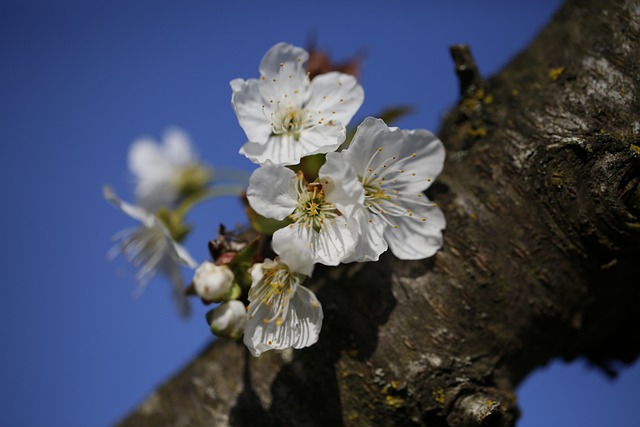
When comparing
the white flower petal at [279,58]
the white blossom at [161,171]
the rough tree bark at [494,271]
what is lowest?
the rough tree bark at [494,271]

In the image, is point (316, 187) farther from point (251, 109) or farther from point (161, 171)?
point (161, 171)

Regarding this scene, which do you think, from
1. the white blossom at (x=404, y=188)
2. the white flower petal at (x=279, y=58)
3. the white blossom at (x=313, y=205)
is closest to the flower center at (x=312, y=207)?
the white blossom at (x=313, y=205)

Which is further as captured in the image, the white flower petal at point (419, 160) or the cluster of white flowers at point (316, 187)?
the white flower petal at point (419, 160)

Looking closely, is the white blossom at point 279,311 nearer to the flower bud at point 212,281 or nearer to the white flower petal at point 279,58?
the flower bud at point 212,281

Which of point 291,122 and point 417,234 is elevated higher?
point 291,122

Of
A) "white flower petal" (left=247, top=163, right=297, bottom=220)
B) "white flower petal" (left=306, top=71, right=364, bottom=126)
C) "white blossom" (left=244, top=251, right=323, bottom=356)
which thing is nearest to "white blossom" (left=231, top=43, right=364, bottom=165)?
→ "white flower petal" (left=306, top=71, right=364, bottom=126)

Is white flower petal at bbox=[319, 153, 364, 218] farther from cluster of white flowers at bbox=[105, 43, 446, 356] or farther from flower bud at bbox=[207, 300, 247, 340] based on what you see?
flower bud at bbox=[207, 300, 247, 340]

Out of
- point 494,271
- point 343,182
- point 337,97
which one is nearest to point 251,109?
point 337,97
